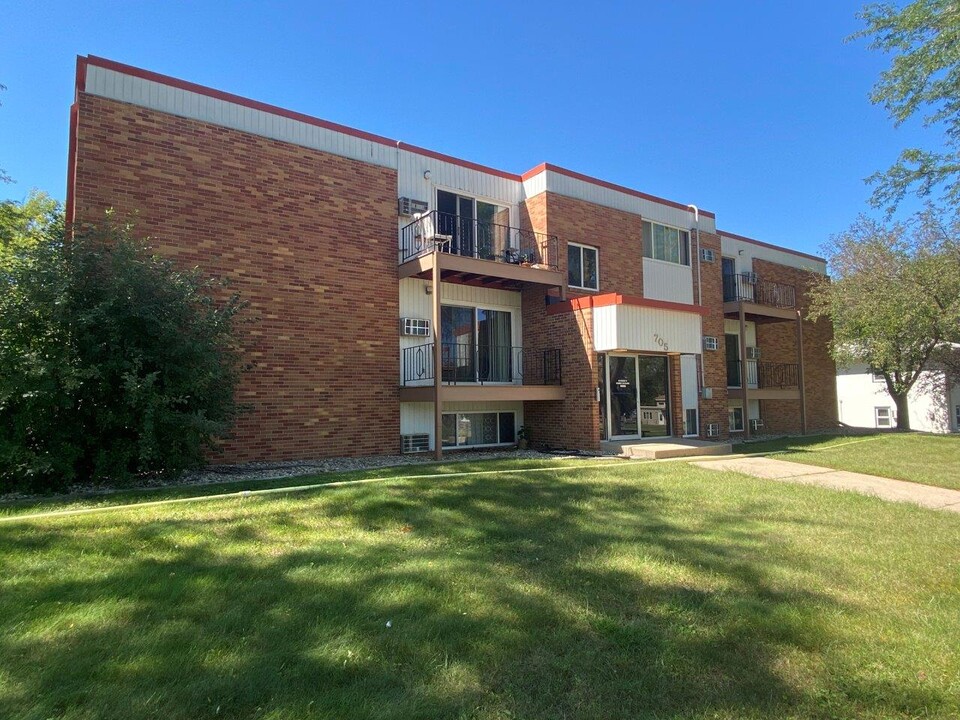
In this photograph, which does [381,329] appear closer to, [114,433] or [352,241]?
[352,241]

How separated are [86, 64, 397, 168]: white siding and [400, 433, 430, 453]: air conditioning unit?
20.2 feet

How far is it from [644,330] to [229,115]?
379 inches

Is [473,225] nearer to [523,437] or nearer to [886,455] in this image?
[523,437]

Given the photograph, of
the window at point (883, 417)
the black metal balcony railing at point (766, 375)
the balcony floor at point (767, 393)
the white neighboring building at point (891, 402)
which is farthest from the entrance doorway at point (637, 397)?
the window at point (883, 417)

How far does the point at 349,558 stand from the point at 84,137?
9.15m

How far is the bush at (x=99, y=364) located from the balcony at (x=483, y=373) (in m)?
4.82

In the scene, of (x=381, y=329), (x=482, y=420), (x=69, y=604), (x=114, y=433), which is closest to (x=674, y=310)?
(x=482, y=420)

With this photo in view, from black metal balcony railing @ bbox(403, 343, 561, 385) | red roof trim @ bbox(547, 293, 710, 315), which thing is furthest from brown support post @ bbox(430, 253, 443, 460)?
red roof trim @ bbox(547, 293, 710, 315)

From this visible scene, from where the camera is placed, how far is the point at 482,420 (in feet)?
47.1

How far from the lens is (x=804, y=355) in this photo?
22.1 metres

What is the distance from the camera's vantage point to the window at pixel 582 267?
49.9 ft

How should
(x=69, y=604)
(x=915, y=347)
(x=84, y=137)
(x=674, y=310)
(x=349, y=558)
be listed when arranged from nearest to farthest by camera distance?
1. (x=69, y=604)
2. (x=349, y=558)
3. (x=84, y=137)
4. (x=674, y=310)
5. (x=915, y=347)

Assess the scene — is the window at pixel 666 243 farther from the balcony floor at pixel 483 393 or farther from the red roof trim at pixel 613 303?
the balcony floor at pixel 483 393

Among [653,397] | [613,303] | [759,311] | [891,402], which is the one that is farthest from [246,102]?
[891,402]
